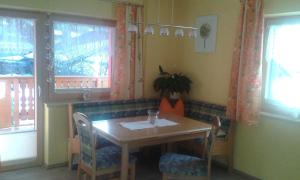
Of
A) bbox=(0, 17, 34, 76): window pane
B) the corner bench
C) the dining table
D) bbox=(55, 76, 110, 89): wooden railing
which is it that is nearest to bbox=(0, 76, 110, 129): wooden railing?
bbox=(55, 76, 110, 89): wooden railing

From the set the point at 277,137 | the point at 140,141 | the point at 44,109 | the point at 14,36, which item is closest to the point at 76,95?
the point at 44,109

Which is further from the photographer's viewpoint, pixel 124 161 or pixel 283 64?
pixel 283 64

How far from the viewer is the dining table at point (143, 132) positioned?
2.70 metres

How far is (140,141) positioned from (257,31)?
1782 millimetres

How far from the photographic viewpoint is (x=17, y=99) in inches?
144

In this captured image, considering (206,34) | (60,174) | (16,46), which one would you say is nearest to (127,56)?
(206,34)

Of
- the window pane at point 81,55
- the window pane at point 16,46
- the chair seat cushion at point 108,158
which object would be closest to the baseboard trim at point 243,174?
the chair seat cushion at point 108,158

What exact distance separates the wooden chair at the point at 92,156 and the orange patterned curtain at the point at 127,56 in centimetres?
125

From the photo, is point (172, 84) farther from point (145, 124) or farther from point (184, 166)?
point (184, 166)

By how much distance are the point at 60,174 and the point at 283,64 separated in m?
2.82

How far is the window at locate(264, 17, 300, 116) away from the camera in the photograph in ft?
10.6

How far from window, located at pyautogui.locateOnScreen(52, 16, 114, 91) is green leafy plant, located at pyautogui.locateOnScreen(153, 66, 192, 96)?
2.28 ft

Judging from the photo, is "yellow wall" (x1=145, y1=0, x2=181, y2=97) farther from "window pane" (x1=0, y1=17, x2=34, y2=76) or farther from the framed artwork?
"window pane" (x1=0, y1=17, x2=34, y2=76)

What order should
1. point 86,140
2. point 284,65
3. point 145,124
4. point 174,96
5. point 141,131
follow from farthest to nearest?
point 174,96, point 284,65, point 145,124, point 141,131, point 86,140
